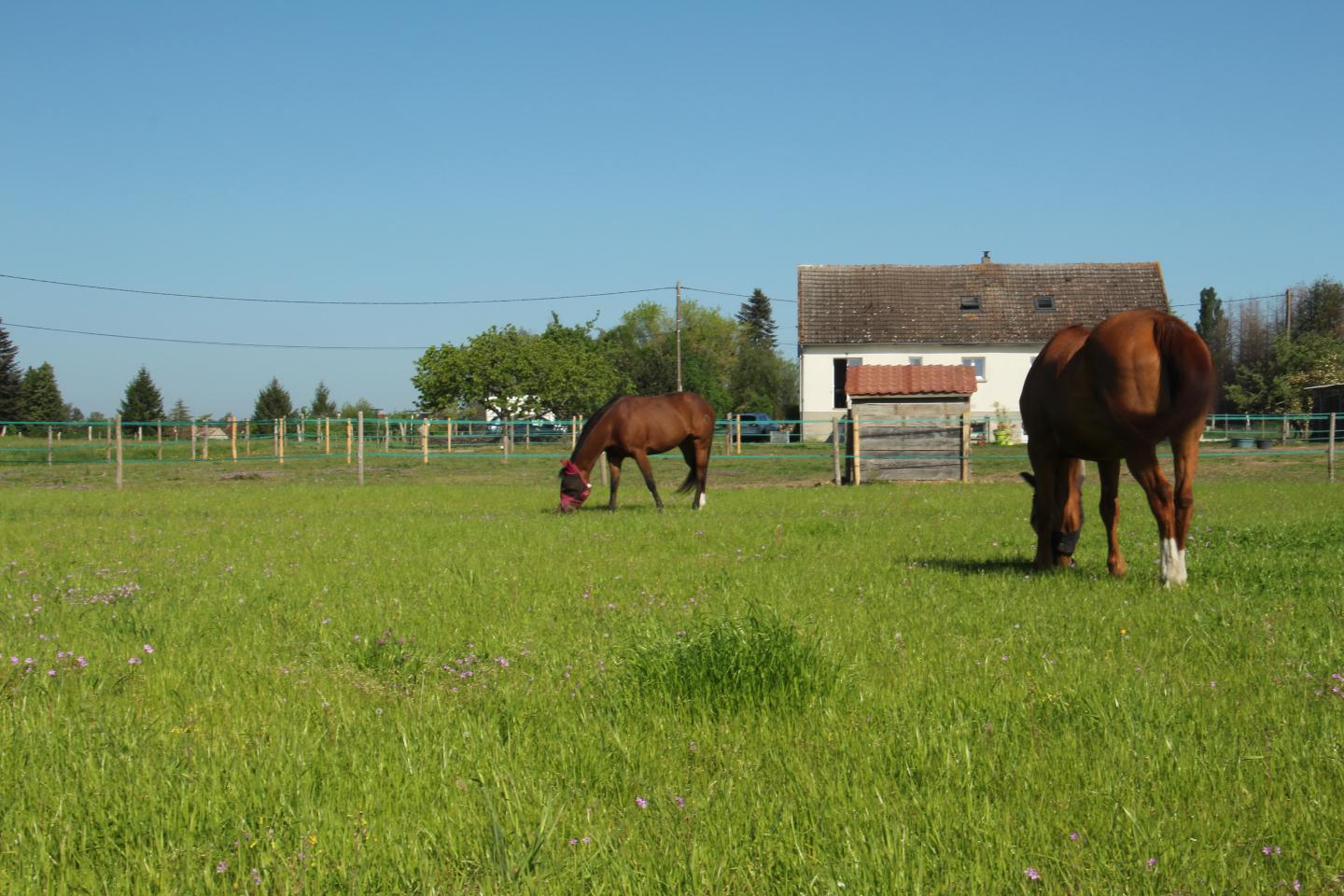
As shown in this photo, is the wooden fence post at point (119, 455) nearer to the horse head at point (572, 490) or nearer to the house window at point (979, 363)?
the horse head at point (572, 490)

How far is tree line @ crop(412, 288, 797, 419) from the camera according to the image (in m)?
60.7

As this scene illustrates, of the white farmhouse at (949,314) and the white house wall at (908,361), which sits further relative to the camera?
the white farmhouse at (949,314)

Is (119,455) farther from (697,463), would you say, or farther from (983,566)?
(983,566)

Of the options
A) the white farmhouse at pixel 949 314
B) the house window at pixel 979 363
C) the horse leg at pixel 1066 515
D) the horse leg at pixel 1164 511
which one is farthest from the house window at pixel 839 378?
the horse leg at pixel 1164 511

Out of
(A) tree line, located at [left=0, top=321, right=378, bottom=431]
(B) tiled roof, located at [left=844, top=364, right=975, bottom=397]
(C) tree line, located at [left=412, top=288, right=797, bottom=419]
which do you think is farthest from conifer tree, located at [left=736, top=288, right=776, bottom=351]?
(B) tiled roof, located at [left=844, top=364, right=975, bottom=397]

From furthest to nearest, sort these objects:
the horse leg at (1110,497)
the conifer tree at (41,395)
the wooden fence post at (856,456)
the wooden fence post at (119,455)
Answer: the conifer tree at (41,395) → the wooden fence post at (119,455) → the wooden fence post at (856,456) → the horse leg at (1110,497)

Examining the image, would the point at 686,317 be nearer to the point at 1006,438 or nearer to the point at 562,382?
the point at 562,382

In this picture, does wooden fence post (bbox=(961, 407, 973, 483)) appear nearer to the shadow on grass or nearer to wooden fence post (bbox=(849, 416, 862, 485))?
wooden fence post (bbox=(849, 416, 862, 485))

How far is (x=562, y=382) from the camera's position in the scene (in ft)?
202


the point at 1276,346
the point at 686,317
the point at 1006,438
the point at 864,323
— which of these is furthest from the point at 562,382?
the point at 686,317

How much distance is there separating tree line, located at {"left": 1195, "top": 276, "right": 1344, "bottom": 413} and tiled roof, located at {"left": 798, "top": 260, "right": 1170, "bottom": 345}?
5.29 m

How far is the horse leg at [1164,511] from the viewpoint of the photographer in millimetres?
7305

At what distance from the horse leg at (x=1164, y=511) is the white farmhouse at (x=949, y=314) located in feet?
150

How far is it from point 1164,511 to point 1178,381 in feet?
2.87
